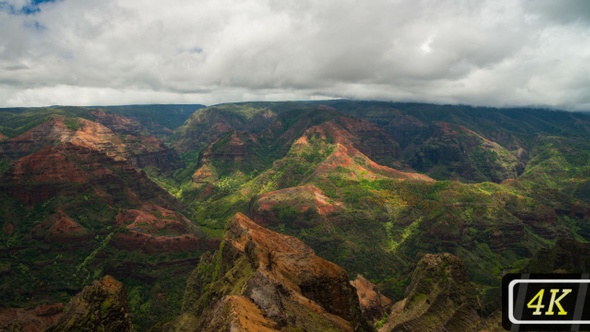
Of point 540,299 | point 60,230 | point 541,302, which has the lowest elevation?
point 60,230

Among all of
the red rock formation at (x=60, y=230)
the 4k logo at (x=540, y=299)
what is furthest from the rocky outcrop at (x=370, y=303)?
the red rock formation at (x=60, y=230)

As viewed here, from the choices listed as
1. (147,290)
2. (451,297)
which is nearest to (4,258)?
(147,290)

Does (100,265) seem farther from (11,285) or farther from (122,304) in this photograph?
(122,304)

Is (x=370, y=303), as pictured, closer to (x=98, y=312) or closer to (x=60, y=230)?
(x=98, y=312)

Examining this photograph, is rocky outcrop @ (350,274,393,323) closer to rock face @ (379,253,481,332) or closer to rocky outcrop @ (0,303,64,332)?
rock face @ (379,253,481,332)

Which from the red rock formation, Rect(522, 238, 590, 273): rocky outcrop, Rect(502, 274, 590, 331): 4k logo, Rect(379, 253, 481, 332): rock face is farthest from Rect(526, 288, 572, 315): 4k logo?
the red rock formation

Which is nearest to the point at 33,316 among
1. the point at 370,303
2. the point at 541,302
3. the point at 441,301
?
the point at 370,303

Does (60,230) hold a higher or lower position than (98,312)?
lower
